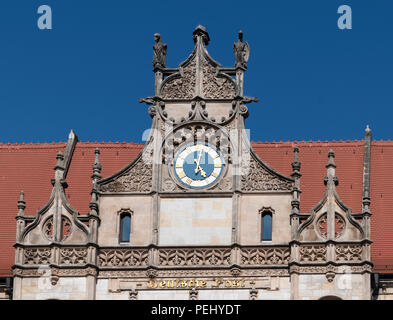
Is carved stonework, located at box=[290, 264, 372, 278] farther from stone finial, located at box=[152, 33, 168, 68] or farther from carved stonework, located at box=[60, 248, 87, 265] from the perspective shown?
stone finial, located at box=[152, 33, 168, 68]

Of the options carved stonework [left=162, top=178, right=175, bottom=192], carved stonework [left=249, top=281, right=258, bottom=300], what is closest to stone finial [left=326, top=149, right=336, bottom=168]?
carved stonework [left=249, top=281, right=258, bottom=300]

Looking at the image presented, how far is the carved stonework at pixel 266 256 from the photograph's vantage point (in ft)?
156

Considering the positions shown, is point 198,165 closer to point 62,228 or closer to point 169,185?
point 169,185

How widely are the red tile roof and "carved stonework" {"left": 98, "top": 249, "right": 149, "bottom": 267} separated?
3.05 metres

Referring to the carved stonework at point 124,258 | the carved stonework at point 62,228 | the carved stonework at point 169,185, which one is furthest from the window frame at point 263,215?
the carved stonework at point 62,228

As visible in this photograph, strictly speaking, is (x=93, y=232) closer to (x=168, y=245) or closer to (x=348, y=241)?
(x=168, y=245)

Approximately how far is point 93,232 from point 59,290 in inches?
70.9

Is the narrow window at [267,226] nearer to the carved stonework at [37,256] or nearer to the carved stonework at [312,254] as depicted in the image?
the carved stonework at [312,254]

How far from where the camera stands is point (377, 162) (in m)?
52.3

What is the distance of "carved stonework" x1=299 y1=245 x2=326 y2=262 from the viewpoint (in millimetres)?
47312

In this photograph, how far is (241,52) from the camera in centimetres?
4994
